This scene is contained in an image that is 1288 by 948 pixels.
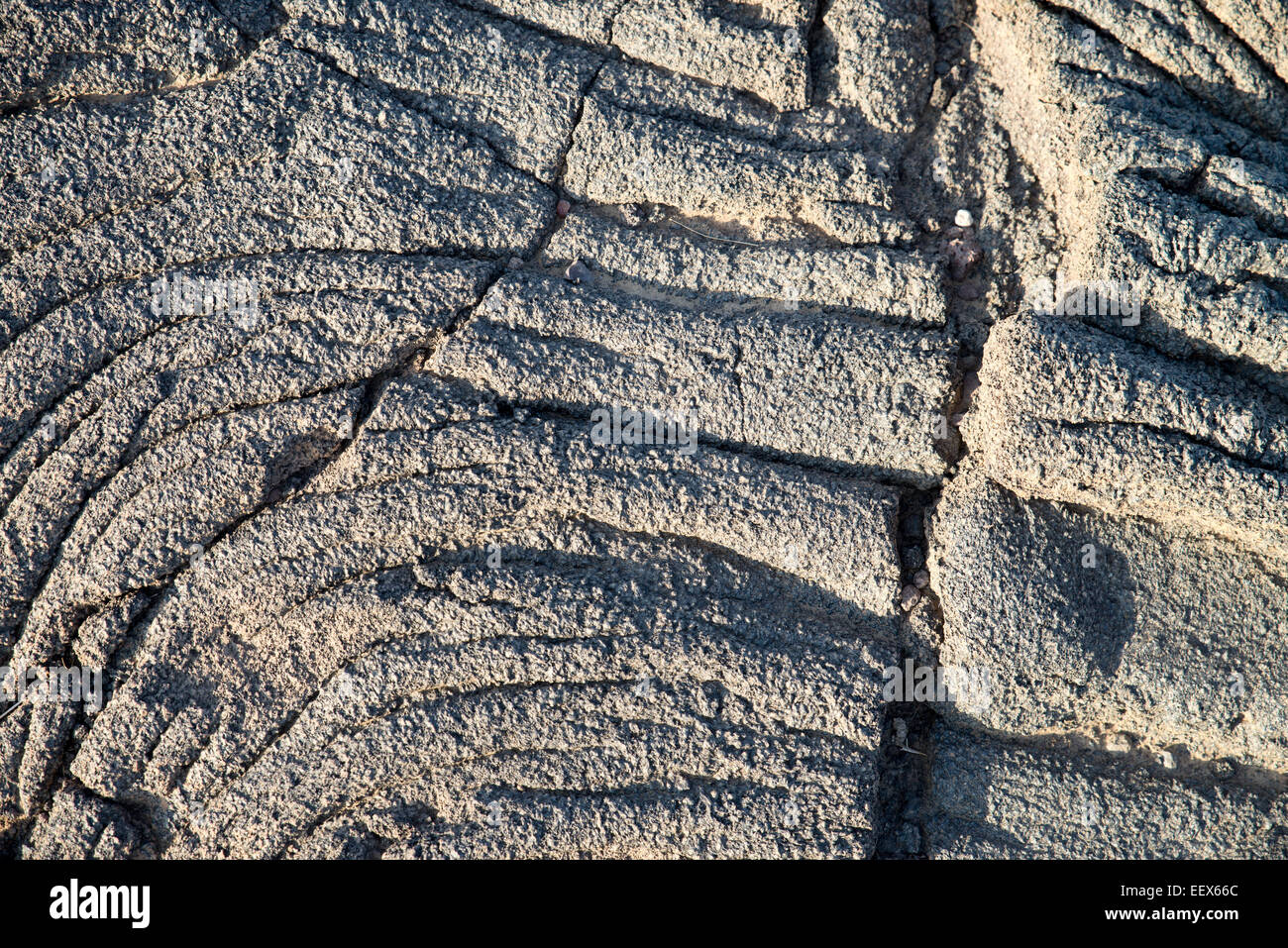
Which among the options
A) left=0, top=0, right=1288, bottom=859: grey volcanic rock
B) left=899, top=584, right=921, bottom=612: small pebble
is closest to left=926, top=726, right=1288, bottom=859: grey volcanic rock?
left=0, top=0, right=1288, bottom=859: grey volcanic rock

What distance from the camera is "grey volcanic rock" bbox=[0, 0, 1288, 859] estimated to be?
236 cm

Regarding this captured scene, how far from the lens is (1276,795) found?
2.42 m

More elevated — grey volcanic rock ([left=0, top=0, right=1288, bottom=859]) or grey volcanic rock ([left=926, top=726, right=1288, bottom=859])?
grey volcanic rock ([left=0, top=0, right=1288, bottom=859])

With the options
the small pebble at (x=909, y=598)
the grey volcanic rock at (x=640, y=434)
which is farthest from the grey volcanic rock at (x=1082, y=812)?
the small pebble at (x=909, y=598)

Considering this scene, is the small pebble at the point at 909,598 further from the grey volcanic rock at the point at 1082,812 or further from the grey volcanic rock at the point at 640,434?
the grey volcanic rock at the point at 1082,812

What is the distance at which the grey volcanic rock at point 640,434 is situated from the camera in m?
2.36

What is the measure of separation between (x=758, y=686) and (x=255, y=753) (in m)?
1.45

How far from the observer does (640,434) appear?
97.3 inches

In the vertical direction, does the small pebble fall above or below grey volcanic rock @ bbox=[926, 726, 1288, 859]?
above

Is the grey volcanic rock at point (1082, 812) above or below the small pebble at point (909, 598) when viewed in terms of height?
below

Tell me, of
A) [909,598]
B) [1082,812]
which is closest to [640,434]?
[909,598]

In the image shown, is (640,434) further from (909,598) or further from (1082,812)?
(1082,812)

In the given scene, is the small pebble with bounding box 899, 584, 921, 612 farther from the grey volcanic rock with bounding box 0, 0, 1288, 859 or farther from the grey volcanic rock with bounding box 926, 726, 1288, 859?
the grey volcanic rock with bounding box 926, 726, 1288, 859
